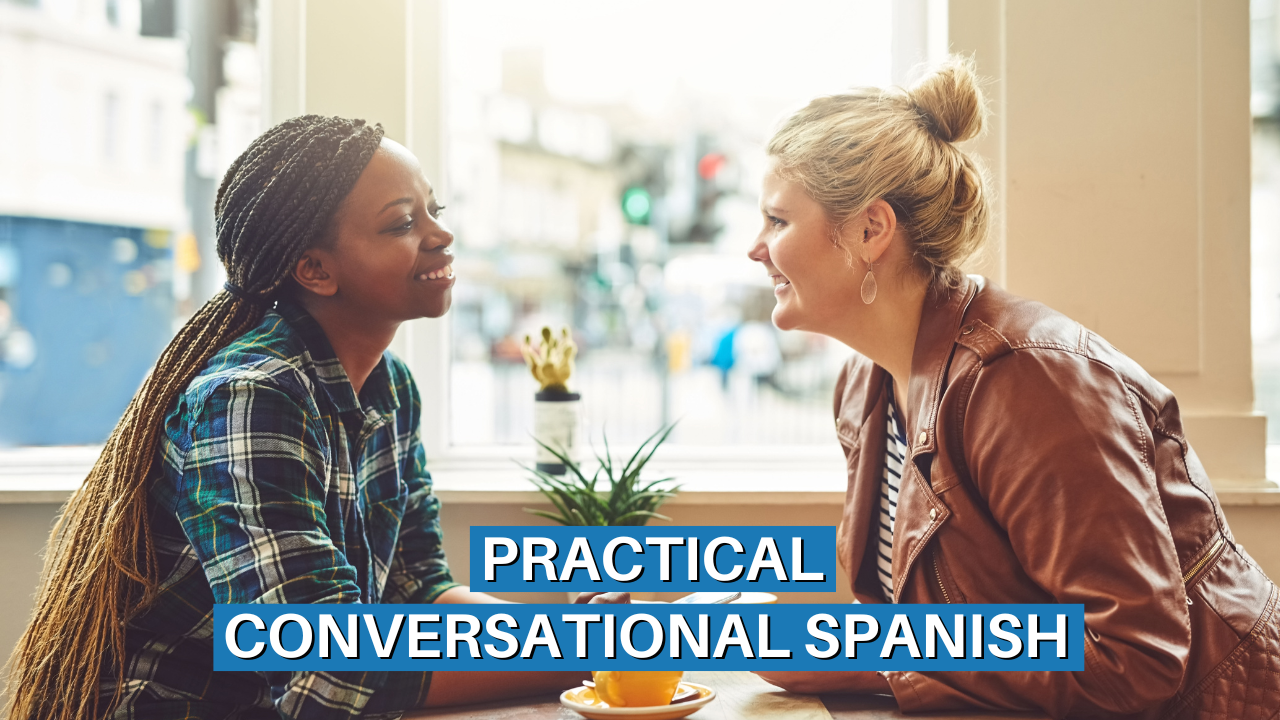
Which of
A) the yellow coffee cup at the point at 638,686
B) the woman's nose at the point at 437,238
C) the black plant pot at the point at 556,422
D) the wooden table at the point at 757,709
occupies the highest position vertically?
the woman's nose at the point at 437,238

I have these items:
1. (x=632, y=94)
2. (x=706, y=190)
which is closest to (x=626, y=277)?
(x=706, y=190)

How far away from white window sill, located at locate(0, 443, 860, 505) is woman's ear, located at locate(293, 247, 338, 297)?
29.1 inches

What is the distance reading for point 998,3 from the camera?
204cm

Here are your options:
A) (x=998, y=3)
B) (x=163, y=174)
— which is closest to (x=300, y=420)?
(x=163, y=174)

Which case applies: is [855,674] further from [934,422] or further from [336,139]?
[336,139]

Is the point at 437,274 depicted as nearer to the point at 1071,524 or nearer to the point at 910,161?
the point at 910,161

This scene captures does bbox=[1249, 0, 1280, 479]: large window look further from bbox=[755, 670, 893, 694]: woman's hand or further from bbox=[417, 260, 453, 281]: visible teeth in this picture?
bbox=[417, 260, 453, 281]: visible teeth

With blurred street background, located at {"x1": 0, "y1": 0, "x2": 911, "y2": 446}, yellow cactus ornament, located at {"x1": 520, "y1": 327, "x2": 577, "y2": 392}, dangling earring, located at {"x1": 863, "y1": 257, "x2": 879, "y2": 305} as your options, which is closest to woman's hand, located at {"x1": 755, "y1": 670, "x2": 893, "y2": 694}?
dangling earring, located at {"x1": 863, "y1": 257, "x2": 879, "y2": 305}

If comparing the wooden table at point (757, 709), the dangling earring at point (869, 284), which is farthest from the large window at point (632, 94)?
the wooden table at point (757, 709)

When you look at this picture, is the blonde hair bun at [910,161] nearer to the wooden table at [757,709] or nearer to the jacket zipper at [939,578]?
the jacket zipper at [939,578]

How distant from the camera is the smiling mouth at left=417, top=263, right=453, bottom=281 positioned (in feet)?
4.80

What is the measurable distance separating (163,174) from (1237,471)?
9.18ft

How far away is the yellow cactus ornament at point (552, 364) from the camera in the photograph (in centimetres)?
212

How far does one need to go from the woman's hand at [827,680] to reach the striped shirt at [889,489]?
29cm
